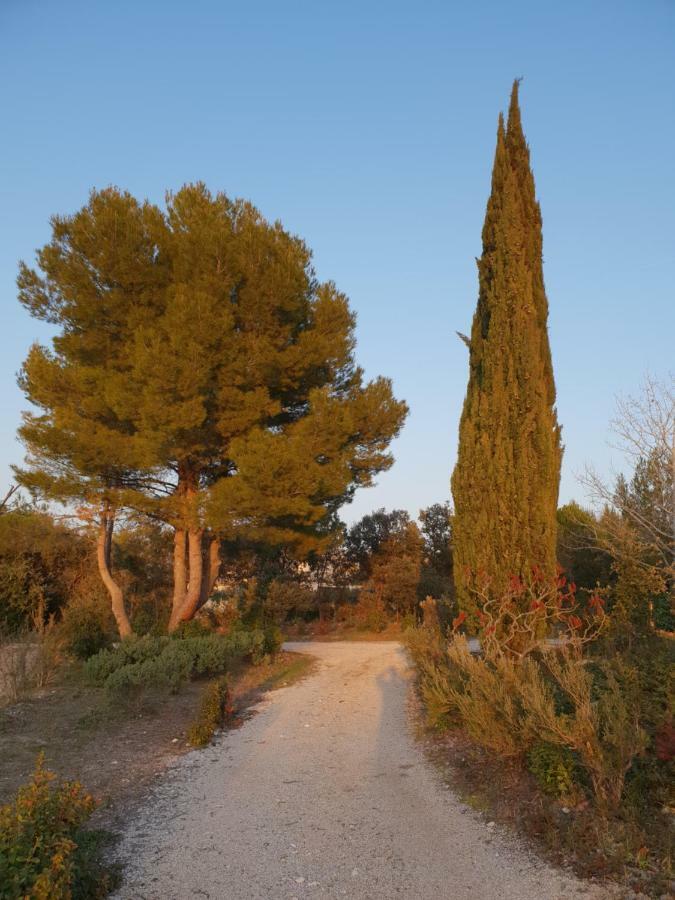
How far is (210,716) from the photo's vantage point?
736 cm

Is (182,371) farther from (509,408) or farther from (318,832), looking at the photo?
(318,832)

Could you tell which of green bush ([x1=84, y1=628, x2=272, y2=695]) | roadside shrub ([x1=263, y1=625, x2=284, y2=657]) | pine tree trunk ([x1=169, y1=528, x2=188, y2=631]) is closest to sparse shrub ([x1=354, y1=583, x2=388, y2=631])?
roadside shrub ([x1=263, y1=625, x2=284, y2=657])

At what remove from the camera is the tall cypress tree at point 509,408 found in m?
9.96

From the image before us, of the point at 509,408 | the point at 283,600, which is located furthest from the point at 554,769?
the point at 283,600

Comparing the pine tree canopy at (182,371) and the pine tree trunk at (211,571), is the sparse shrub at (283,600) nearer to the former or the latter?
the pine tree trunk at (211,571)

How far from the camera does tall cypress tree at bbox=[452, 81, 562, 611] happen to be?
32.7ft

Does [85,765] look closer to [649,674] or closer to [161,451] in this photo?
[649,674]

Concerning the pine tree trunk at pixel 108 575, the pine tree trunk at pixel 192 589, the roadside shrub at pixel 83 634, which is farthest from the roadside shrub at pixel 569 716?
the pine tree trunk at pixel 108 575

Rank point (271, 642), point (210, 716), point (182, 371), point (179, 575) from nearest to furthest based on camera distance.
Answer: point (210, 716) < point (182, 371) < point (271, 642) < point (179, 575)

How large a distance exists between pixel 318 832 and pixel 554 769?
181 cm

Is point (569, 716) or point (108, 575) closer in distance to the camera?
point (569, 716)

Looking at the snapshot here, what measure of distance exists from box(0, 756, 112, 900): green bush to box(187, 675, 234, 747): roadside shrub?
3.33 metres

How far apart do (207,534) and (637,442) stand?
32.8ft

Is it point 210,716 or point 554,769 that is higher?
point 554,769
